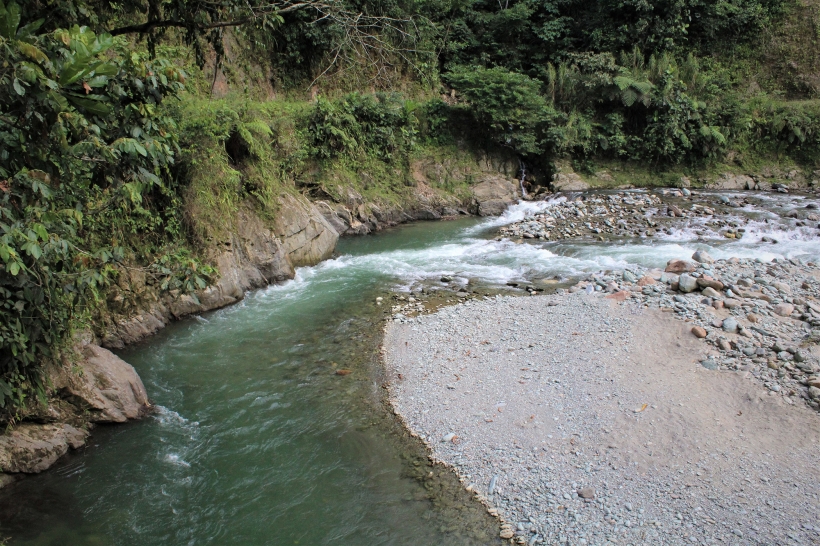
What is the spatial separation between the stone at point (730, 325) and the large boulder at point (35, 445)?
873 cm

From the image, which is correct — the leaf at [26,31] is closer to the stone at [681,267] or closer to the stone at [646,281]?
the stone at [646,281]

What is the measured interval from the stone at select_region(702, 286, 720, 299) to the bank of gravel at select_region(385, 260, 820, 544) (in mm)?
133

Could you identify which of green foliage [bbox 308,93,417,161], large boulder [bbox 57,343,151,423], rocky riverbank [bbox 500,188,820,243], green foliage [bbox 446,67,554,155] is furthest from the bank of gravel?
green foliage [bbox 446,67,554,155]

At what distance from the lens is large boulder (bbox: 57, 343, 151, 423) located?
6.28 meters

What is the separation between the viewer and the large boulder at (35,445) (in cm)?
545

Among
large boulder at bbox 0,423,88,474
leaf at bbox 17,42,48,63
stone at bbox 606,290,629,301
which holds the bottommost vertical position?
stone at bbox 606,290,629,301

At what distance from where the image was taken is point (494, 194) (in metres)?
19.3

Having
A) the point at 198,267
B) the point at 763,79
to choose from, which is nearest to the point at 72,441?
the point at 198,267

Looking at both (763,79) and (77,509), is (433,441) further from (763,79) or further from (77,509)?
(763,79)

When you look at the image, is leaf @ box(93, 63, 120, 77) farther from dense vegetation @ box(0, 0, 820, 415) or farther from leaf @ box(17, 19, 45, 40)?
leaf @ box(17, 19, 45, 40)

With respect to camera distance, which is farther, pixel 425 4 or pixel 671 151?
pixel 425 4

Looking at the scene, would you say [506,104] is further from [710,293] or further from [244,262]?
[244,262]

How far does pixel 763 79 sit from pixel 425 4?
50.2ft

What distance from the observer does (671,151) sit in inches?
794
